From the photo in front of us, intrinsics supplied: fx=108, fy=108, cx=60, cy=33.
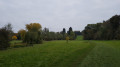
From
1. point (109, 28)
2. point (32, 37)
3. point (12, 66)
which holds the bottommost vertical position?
point (12, 66)

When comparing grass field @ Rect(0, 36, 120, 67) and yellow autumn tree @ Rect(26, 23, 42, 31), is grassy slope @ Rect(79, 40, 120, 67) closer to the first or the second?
grass field @ Rect(0, 36, 120, 67)

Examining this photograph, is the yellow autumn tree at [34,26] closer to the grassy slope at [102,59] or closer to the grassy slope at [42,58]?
the grassy slope at [42,58]

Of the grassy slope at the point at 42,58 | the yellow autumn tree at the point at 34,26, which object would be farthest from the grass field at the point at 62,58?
the yellow autumn tree at the point at 34,26

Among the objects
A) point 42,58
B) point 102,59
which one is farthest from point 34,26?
point 102,59

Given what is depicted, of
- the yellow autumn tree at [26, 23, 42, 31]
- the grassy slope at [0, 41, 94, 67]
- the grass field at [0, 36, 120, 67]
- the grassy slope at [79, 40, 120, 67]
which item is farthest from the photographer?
the yellow autumn tree at [26, 23, 42, 31]

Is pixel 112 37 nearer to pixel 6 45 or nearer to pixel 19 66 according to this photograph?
pixel 6 45

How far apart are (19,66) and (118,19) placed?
63.8 metres

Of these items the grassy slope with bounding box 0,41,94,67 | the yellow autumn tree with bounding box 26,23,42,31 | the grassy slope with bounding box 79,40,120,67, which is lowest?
the grassy slope with bounding box 0,41,94,67

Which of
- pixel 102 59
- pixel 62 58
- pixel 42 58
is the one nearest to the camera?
pixel 102 59

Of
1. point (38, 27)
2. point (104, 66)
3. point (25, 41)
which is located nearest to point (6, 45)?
point (25, 41)

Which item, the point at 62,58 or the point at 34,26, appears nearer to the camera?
the point at 62,58

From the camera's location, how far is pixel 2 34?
76.3ft

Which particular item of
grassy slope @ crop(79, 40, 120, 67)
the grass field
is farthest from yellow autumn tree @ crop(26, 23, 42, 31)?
grassy slope @ crop(79, 40, 120, 67)

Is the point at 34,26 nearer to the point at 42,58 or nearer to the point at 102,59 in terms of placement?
the point at 42,58
